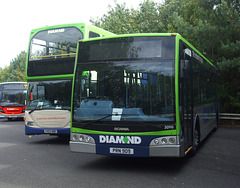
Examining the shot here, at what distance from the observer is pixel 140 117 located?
274 inches

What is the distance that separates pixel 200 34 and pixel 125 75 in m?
13.4

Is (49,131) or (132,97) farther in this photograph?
(49,131)

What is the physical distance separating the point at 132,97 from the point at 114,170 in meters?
1.68

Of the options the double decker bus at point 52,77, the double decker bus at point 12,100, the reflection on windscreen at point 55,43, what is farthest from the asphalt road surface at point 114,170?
the double decker bus at point 12,100

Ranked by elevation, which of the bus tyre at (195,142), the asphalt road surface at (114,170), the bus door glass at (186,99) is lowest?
the asphalt road surface at (114,170)

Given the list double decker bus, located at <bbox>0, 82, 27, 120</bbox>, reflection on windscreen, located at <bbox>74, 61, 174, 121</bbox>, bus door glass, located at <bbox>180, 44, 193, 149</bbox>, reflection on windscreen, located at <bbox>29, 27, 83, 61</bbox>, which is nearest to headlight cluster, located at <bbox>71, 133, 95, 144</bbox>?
reflection on windscreen, located at <bbox>74, 61, 174, 121</bbox>

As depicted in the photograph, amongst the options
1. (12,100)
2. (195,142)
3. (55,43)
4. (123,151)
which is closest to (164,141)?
(123,151)

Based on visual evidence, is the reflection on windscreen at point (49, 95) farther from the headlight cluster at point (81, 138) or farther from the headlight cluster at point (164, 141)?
the headlight cluster at point (164, 141)

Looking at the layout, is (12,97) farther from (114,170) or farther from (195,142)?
(114,170)

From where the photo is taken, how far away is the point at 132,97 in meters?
7.09

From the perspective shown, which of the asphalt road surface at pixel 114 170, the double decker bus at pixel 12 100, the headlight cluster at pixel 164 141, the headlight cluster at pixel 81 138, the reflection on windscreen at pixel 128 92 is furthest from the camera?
the double decker bus at pixel 12 100

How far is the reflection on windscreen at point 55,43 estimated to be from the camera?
11891mm

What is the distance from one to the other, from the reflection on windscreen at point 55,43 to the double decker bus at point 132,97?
4073 mm

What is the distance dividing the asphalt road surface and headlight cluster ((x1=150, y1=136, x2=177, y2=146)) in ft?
2.18
